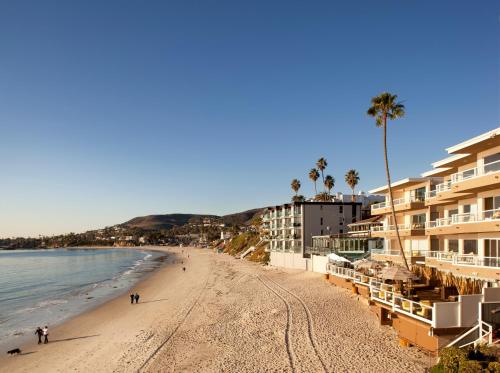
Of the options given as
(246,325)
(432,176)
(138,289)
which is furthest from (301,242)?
(246,325)

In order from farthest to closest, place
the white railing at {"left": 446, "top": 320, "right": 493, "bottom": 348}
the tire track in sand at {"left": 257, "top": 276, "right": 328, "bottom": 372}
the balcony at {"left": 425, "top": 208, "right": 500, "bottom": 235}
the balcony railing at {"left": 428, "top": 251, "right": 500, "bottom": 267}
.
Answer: the balcony railing at {"left": 428, "top": 251, "right": 500, "bottom": 267} < the balcony at {"left": 425, "top": 208, "right": 500, "bottom": 235} < the tire track in sand at {"left": 257, "top": 276, "right": 328, "bottom": 372} < the white railing at {"left": 446, "top": 320, "right": 493, "bottom": 348}

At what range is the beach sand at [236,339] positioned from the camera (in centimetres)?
1820

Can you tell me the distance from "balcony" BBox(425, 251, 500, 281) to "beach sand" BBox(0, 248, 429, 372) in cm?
584

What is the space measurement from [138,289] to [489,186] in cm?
4661

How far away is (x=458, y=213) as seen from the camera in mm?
27109

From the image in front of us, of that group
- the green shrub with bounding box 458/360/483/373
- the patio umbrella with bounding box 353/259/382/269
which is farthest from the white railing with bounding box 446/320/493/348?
the patio umbrella with bounding box 353/259/382/269

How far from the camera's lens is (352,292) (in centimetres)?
3044

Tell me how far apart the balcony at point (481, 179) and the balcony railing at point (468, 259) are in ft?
13.1

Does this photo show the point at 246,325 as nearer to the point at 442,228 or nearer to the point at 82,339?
the point at 82,339

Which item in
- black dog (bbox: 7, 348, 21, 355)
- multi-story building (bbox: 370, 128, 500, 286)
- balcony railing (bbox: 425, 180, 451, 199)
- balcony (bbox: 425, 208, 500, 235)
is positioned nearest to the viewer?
balcony (bbox: 425, 208, 500, 235)

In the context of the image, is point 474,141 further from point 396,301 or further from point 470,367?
point 470,367

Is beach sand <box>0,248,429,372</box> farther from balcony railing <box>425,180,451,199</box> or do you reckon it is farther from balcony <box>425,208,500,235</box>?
balcony railing <box>425,180,451,199</box>

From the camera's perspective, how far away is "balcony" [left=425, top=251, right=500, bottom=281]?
2017 centimetres

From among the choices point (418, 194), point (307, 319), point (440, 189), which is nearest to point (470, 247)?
point (440, 189)
